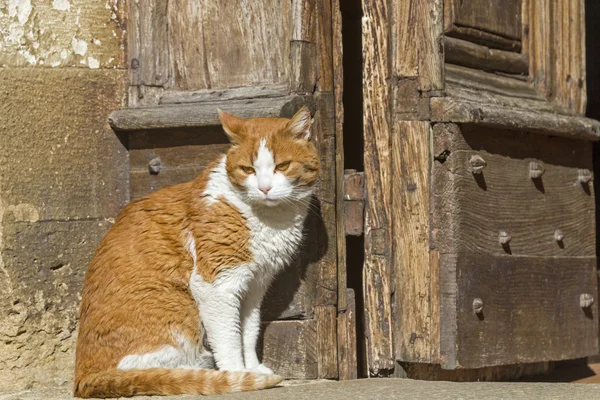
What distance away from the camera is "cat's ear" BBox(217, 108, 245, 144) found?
4137 mm

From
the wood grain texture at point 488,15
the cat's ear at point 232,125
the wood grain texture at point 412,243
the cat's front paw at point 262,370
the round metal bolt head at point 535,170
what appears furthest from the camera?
the round metal bolt head at point 535,170

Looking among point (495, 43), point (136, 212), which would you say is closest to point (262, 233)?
point (136, 212)

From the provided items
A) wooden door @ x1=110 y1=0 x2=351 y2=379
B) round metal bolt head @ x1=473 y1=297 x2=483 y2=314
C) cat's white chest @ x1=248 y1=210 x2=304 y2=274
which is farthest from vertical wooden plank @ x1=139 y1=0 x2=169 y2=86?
round metal bolt head @ x1=473 y1=297 x2=483 y2=314

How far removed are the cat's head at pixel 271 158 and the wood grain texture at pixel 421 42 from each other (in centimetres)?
67

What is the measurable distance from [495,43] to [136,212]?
2008 millimetres

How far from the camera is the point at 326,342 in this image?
4508 millimetres

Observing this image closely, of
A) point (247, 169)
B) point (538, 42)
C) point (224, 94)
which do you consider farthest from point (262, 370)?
point (538, 42)

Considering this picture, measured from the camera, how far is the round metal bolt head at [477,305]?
4578 millimetres

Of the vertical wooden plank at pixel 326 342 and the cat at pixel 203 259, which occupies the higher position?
the cat at pixel 203 259

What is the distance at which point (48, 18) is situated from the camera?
4.58 m

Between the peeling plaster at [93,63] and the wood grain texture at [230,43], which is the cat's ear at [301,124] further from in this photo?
the peeling plaster at [93,63]

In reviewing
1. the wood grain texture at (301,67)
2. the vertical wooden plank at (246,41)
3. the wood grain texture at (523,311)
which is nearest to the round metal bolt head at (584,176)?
the wood grain texture at (523,311)

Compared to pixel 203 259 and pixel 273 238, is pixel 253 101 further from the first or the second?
pixel 203 259

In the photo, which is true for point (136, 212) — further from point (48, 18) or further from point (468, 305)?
point (468, 305)
